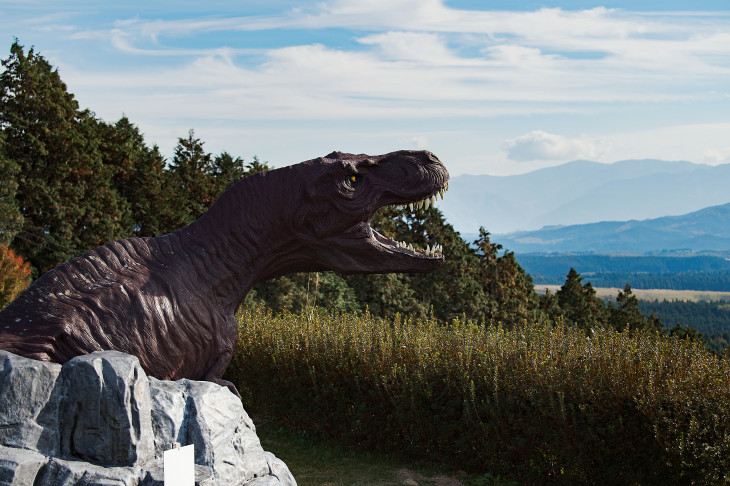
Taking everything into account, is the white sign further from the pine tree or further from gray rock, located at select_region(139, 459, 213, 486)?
the pine tree

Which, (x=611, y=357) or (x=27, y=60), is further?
(x=27, y=60)

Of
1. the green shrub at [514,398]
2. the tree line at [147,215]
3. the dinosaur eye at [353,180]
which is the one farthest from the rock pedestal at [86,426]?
the tree line at [147,215]

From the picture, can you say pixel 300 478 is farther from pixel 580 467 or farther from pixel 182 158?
pixel 182 158

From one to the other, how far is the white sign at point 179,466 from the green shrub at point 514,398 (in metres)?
3.94

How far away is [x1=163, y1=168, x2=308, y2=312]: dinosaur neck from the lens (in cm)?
393

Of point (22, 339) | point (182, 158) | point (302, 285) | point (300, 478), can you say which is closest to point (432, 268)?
point (22, 339)

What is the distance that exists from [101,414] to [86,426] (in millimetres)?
86

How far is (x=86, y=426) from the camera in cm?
300

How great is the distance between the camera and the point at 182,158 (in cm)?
1591

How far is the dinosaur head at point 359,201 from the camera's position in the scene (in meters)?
3.96

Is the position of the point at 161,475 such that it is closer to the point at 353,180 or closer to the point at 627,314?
the point at 353,180

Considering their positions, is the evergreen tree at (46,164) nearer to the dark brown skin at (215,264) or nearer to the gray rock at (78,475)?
the dark brown skin at (215,264)

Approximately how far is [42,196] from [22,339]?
1037 centimetres

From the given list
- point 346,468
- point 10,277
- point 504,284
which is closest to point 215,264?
point 346,468
